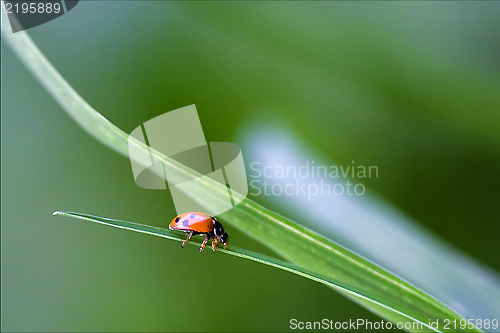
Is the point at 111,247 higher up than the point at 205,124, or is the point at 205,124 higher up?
the point at 205,124

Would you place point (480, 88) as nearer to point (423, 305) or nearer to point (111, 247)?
point (423, 305)

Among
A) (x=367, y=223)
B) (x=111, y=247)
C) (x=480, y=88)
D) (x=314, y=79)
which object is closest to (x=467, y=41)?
(x=480, y=88)

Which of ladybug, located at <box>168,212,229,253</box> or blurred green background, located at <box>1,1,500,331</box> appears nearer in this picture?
ladybug, located at <box>168,212,229,253</box>

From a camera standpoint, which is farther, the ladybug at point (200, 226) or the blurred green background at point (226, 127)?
the blurred green background at point (226, 127)

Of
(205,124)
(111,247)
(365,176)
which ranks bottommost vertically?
(111,247)
